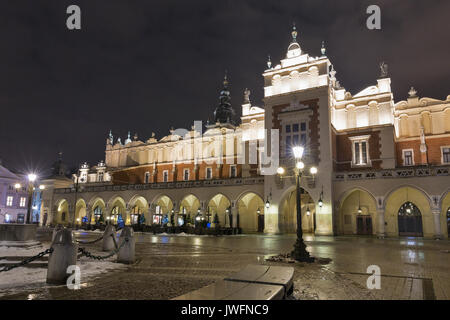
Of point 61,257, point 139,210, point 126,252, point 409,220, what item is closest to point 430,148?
point 409,220

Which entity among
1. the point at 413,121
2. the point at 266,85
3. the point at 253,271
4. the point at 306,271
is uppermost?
the point at 266,85

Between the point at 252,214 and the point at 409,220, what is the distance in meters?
14.5

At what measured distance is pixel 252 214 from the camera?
3478 cm

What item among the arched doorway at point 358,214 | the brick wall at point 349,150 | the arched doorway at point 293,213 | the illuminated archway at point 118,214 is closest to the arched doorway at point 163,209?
the illuminated archway at point 118,214

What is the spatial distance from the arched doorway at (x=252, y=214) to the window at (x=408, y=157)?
45.9ft

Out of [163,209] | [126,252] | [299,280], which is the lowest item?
[299,280]

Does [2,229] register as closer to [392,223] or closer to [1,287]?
[1,287]

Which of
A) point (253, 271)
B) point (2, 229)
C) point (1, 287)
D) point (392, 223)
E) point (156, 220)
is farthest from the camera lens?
point (156, 220)

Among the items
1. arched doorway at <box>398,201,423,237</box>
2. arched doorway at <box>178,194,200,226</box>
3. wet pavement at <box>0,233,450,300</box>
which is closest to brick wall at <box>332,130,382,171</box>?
arched doorway at <box>398,201,423,237</box>

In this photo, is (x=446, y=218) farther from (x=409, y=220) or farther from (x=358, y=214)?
(x=358, y=214)

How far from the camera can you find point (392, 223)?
28203 mm

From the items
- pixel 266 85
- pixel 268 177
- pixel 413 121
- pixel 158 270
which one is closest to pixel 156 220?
pixel 268 177

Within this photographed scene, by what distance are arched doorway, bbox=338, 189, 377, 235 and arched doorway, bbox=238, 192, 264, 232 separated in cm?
819
